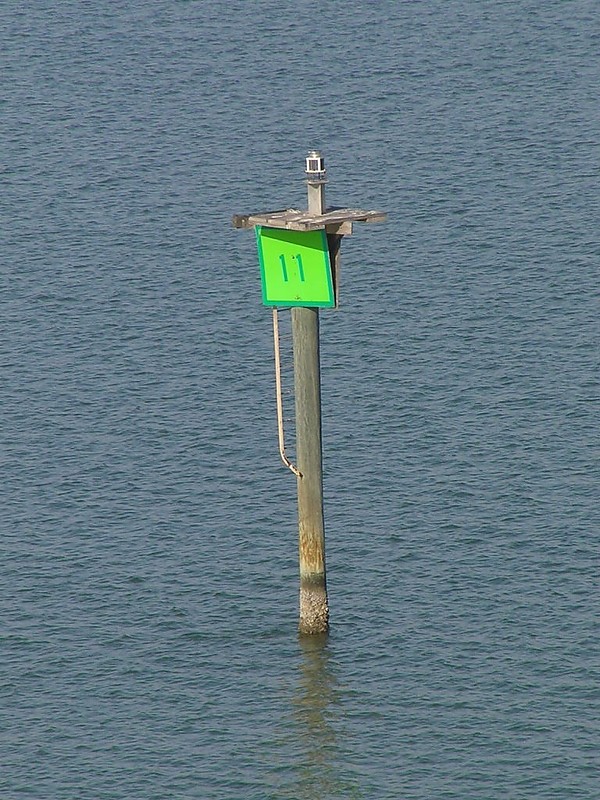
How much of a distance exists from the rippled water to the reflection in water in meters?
0.07

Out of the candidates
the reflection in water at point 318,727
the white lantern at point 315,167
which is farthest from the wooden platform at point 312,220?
the reflection in water at point 318,727

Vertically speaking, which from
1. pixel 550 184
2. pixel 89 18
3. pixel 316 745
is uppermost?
pixel 89 18

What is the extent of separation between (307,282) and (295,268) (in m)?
0.43

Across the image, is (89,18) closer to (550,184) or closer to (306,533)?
(550,184)

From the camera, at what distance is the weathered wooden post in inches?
1684

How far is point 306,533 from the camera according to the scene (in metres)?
44.4

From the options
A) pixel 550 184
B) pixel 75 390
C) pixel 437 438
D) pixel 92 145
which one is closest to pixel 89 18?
pixel 92 145

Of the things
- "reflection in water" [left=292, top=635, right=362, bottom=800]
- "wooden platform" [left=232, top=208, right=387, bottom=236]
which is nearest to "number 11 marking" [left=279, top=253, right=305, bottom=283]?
"wooden platform" [left=232, top=208, right=387, bottom=236]

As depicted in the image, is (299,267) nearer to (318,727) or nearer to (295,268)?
(295,268)

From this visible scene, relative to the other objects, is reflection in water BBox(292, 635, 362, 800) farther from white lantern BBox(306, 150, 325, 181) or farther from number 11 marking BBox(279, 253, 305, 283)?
white lantern BBox(306, 150, 325, 181)

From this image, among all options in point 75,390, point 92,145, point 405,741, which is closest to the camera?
point 405,741

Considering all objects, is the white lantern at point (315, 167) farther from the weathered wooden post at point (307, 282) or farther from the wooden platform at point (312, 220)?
the wooden platform at point (312, 220)

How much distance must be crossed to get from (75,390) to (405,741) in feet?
78.5

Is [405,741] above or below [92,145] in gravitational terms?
below
